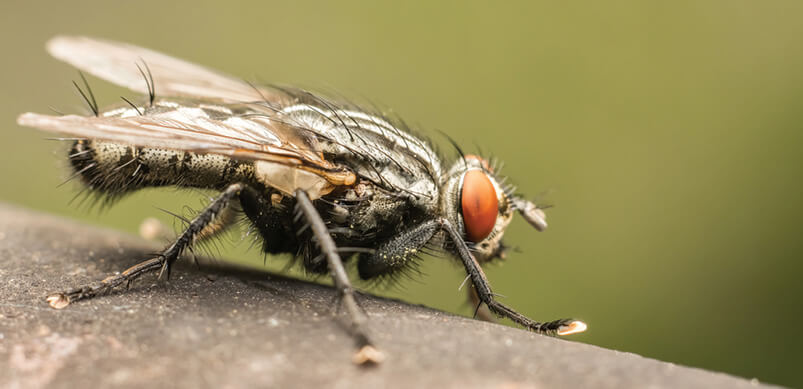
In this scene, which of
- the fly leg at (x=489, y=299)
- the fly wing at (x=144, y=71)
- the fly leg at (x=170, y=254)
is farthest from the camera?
the fly wing at (x=144, y=71)

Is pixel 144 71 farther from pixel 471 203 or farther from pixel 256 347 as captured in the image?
pixel 256 347

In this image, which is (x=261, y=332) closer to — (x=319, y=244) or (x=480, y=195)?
(x=319, y=244)

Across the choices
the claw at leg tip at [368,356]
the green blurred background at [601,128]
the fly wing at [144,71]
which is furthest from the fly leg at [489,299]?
the green blurred background at [601,128]

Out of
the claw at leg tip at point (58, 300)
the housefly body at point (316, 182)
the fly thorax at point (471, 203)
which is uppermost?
the fly thorax at point (471, 203)

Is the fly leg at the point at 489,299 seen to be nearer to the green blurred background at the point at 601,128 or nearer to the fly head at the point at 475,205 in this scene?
the fly head at the point at 475,205

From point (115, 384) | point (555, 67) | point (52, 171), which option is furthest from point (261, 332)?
point (52, 171)

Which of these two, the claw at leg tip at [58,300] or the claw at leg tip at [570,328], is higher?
the claw at leg tip at [570,328]

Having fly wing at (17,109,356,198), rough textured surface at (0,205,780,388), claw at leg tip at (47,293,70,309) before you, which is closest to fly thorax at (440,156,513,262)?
fly wing at (17,109,356,198)
